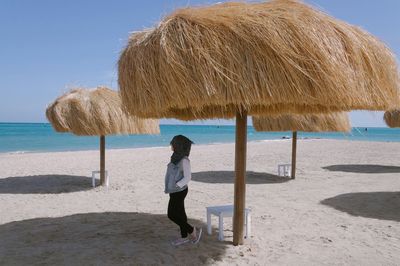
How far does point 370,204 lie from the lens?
6777 millimetres

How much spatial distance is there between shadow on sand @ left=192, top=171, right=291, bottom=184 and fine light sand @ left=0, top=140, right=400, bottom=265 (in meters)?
0.08

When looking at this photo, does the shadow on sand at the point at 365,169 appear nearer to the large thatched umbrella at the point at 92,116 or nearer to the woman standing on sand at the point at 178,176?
the large thatched umbrella at the point at 92,116

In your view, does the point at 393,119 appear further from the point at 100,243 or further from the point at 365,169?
the point at 100,243

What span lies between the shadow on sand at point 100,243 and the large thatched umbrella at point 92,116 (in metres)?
2.45

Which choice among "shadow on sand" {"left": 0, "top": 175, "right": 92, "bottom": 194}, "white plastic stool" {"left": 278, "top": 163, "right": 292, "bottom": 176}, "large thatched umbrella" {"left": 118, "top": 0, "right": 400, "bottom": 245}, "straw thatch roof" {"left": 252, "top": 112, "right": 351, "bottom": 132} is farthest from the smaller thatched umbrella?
"large thatched umbrella" {"left": 118, "top": 0, "right": 400, "bottom": 245}

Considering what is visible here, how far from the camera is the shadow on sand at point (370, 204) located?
6082mm

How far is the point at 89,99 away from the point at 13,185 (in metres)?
3.21

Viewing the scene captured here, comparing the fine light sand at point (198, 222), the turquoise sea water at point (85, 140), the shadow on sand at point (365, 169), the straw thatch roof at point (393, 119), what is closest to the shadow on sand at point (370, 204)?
the fine light sand at point (198, 222)

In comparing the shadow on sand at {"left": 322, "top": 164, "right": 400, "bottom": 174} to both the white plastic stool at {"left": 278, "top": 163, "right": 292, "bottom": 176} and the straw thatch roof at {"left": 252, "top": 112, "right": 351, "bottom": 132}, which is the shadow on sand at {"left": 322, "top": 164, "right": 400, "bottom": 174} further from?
the straw thatch roof at {"left": 252, "top": 112, "right": 351, "bottom": 132}

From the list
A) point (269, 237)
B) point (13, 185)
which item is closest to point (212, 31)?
point (269, 237)

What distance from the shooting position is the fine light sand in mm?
4117

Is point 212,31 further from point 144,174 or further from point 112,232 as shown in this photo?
point 144,174

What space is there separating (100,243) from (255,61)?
9.39 feet

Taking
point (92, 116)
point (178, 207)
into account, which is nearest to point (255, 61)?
point (178, 207)
